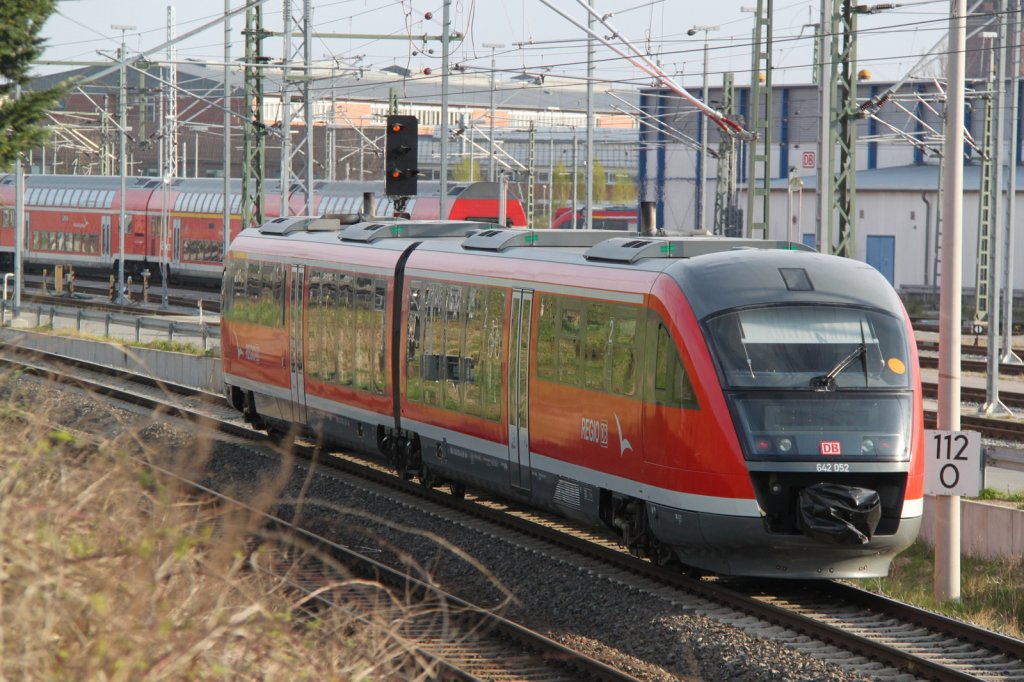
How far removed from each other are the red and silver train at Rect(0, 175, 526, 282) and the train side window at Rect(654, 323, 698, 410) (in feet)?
108

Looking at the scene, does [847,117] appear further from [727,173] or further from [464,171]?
[464,171]

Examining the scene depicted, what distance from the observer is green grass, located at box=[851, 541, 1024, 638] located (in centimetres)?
1198

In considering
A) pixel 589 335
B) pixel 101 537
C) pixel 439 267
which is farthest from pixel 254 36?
pixel 101 537

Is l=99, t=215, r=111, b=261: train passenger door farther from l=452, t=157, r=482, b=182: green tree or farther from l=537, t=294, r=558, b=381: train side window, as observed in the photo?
l=537, t=294, r=558, b=381: train side window

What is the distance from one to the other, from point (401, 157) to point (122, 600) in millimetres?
20872

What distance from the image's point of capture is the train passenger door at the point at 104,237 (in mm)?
55969

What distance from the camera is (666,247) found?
12.7 meters

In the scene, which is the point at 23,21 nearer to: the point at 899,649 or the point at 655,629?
the point at 655,629

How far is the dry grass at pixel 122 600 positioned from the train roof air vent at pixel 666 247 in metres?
6.25

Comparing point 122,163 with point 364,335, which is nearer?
point 364,335

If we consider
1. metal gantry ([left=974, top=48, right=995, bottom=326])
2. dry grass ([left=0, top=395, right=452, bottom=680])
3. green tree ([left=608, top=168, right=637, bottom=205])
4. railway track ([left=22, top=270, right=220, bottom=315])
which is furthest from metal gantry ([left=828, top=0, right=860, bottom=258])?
green tree ([left=608, top=168, right=637, bottom=205])

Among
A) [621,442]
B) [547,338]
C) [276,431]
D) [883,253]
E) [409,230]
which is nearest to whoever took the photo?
[621,442]

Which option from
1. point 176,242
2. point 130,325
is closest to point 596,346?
point 130,325

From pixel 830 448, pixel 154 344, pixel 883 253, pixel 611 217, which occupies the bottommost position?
pixel 154 344
